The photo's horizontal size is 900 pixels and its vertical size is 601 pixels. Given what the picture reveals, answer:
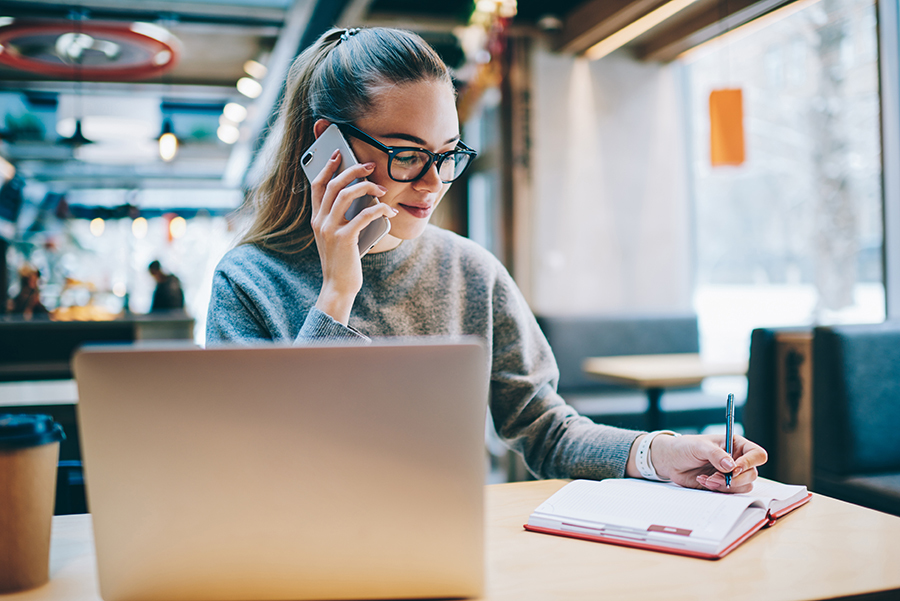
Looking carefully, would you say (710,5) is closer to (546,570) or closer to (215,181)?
(546,570)

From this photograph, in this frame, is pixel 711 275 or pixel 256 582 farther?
pixel 711 275

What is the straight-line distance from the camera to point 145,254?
1223 centimetres

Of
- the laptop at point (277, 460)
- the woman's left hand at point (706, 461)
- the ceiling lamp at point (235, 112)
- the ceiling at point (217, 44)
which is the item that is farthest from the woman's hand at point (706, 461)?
the ceiling lamp at point (235, 112)

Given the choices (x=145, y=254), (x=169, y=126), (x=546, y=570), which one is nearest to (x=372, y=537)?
(x=546, y=570)

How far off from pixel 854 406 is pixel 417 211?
1619 mm

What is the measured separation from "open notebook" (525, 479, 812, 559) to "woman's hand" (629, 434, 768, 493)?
20 millimetres

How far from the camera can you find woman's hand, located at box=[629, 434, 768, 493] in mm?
855

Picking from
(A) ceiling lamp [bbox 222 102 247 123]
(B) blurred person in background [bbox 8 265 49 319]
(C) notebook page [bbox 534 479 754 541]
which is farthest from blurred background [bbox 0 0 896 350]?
(C) notebook page [bbox 534 479 754 541]

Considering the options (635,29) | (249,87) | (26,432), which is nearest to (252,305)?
(26,432)

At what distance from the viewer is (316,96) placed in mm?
1094

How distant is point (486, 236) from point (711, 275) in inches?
68.1

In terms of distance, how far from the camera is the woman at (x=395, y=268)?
0.96 m

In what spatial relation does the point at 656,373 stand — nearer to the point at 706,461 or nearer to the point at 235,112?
the point at 706,461

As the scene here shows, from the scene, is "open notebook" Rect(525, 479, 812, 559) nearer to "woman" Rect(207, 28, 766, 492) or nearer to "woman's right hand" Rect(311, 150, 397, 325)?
"woman" Rect(207, 28, 766, 492)
